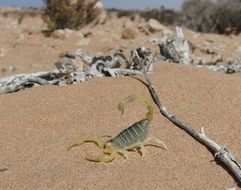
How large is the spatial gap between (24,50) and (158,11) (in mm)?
15645

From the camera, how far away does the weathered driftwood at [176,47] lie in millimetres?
4590

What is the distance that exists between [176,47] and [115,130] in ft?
7.93

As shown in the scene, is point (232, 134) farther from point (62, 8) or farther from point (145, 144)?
point (62, 8)

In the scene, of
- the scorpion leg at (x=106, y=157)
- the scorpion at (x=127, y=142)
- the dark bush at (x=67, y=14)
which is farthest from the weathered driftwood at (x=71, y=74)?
the dark bush at (x=67, y=14)

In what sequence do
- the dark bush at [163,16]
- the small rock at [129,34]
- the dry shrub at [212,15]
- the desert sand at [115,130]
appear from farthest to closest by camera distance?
the dark bush at [163,16]
the dry shrub at [212,15]
the small rock at [129,34]
the desert sand at [115,130]

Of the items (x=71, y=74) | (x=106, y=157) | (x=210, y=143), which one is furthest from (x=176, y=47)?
(x=106, y=157)

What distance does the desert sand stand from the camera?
2090mm

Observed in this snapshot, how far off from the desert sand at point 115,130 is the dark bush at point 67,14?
780 centimetres

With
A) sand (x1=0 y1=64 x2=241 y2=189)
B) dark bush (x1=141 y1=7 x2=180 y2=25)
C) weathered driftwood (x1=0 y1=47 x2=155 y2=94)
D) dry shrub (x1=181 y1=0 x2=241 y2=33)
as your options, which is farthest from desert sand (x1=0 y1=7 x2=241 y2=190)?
dark bush (x1=141 y1=7 x2=180 y2=25)

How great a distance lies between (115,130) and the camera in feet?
8.89

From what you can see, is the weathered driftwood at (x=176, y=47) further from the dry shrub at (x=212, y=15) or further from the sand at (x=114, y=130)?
the dry shrub at (x=212, y=15)

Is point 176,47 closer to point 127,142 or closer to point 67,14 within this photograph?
point 127,142

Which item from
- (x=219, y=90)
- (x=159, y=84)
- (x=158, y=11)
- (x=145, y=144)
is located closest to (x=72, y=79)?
(x=159, y=84)

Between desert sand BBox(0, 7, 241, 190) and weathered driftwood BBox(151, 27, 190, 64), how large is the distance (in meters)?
0.56
